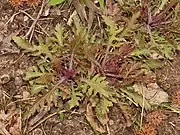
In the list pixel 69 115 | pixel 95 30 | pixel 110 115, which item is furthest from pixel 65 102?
pixel 95 30

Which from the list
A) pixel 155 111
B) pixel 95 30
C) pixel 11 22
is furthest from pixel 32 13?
pixel 155 111

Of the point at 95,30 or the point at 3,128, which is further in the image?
the point at 95,30

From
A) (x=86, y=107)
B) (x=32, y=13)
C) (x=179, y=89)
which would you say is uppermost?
(x=32, y=13)

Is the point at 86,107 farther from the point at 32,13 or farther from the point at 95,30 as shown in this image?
the point at 32,13

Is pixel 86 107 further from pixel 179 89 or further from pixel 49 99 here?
pixel 179 89

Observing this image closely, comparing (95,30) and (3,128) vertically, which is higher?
(95,30)

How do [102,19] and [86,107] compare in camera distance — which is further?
[102,19]
